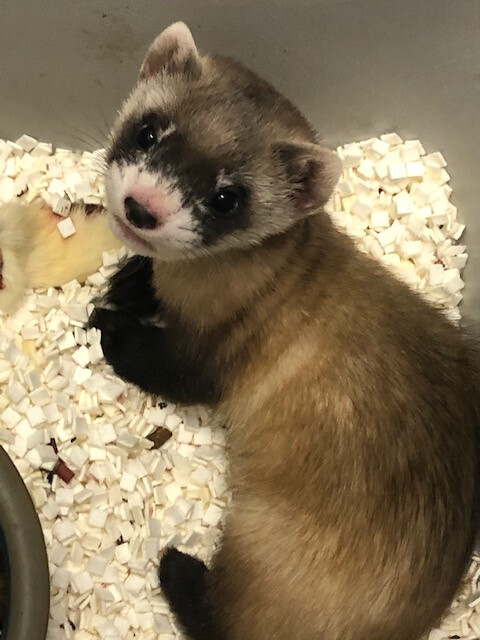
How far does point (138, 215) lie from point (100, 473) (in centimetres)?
73

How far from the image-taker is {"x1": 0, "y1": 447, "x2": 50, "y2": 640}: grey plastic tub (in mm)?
1418

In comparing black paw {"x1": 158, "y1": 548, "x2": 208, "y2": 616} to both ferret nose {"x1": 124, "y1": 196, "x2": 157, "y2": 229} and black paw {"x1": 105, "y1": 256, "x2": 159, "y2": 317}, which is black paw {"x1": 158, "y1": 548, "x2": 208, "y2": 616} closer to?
black paw {"x1": 105, "y1": 256, "x2": 159, "y2": 317}

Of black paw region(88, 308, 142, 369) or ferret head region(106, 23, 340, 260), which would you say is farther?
black paw region(88, 308, 142, 369)

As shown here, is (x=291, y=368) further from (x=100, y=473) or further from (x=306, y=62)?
(x=306, y=62)

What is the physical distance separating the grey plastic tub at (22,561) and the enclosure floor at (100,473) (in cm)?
31

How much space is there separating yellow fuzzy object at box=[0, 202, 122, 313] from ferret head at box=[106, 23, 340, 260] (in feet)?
1.67

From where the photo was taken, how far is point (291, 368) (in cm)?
161

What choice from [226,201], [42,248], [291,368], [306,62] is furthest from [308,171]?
[42,248]

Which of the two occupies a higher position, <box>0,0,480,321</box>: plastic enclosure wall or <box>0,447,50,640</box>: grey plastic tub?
<box>0,0,480,321</box>: plastic enclosure wall

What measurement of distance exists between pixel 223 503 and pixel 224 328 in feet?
1.46

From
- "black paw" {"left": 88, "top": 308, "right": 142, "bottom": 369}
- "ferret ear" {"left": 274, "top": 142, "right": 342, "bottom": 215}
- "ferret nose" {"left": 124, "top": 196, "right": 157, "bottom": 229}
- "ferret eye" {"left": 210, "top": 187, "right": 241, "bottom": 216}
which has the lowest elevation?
"black paw" {"left": 88, "top": 308, "right": 142, "bottom": 369}

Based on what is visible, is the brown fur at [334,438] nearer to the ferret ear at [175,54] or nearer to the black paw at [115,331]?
the black paw at [115,331]

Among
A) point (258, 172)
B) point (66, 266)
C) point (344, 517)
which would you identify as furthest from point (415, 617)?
point (66, 266)

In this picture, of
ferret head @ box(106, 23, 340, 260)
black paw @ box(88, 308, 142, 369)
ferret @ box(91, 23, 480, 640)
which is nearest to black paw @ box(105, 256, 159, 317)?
black paw @ box(88, 308, 142, 369)
